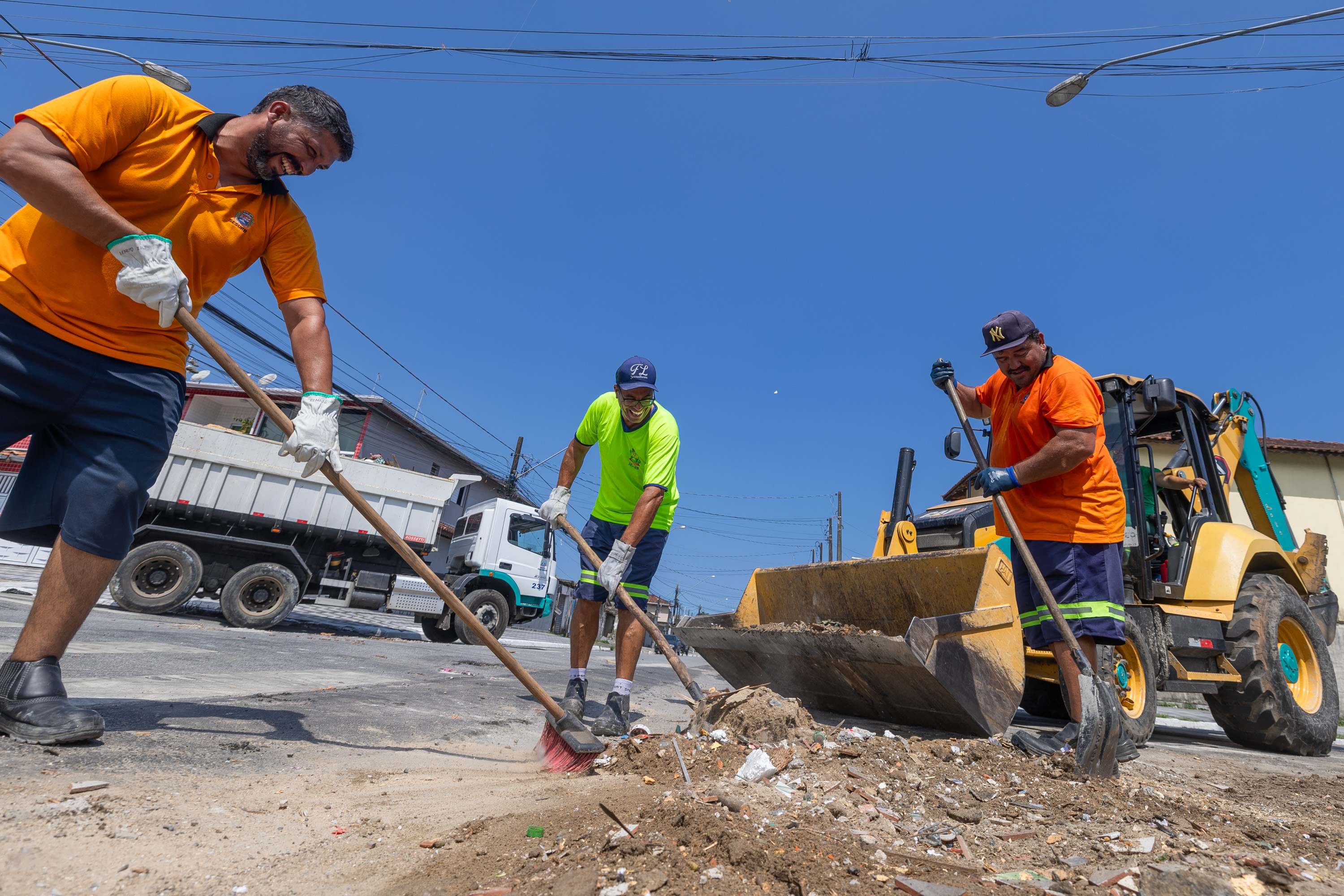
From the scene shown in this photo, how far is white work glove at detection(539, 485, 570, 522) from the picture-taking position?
4.16m

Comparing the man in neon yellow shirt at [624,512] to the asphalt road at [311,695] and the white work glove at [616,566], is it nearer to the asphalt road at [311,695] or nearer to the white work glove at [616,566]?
the white work glove at [616,566]

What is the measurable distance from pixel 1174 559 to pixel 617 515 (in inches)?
160

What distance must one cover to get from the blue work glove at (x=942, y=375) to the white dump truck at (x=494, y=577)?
26.6 ft

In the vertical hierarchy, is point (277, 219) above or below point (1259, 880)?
above

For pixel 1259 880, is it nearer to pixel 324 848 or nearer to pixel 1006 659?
pixel 1006 659

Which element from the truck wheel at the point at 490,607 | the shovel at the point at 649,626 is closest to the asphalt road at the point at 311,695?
the shovel at the point at 649,626

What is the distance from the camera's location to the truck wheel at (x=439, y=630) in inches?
446

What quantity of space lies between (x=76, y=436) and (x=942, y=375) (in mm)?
3979

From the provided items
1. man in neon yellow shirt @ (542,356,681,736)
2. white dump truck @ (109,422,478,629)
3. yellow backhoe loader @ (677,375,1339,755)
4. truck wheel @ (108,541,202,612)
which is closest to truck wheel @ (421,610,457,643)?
white dump truck @ (109,422,478,629)

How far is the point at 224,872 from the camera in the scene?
1.36 metres

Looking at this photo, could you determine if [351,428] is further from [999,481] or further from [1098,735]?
[1098,735]

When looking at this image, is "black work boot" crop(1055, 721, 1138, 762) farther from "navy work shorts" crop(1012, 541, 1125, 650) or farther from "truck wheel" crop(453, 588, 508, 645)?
"truck wheel" crop(453, 588, 508, 645)

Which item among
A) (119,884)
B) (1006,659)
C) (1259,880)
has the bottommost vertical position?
(119,884)

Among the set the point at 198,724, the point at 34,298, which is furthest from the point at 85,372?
the point at 198,724
